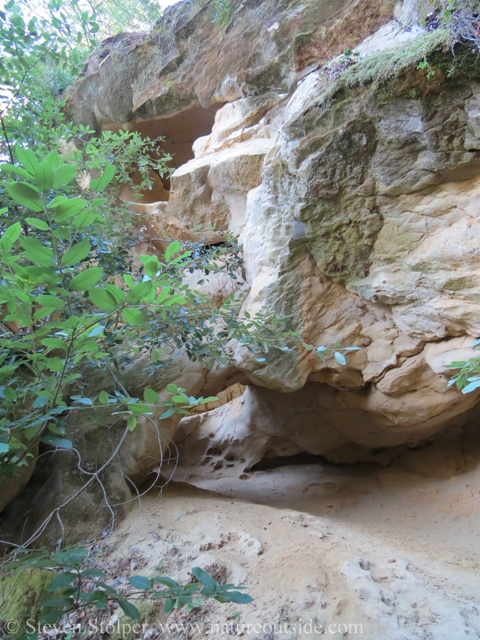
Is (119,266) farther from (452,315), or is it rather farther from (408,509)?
(408,509)

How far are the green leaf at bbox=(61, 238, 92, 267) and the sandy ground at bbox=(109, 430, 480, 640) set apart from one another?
7.25ft

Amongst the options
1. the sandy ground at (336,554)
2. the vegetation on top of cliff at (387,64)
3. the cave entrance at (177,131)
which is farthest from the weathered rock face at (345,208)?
the cave entrance at (177,131)

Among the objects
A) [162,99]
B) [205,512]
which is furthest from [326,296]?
[162,99]

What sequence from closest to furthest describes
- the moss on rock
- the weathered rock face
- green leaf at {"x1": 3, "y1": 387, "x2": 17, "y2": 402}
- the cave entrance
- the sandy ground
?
green leaf at {"x1": 3, "y1": 387, "x2": 17, "y2": 402}
the sandy ground
the moss on rock
the weathered rock face
the cave entrance

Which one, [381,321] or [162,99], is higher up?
[162,99]

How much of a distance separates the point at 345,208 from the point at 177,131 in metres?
5.88

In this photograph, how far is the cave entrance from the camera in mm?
7617

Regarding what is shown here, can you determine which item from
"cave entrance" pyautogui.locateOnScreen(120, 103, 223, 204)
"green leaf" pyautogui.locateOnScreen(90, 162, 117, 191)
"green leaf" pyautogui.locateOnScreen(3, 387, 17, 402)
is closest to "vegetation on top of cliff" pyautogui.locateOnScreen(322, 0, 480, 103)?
"green leaf" pyautogui.locateOnScreen(90, 162, 117, 191)

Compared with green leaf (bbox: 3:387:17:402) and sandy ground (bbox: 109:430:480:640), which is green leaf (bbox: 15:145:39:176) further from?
sandy ground (bbox: 109:430:480:640)

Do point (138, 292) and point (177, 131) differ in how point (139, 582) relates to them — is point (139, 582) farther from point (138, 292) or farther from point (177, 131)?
point (177, 131)

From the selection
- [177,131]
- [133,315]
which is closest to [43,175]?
[133,315]

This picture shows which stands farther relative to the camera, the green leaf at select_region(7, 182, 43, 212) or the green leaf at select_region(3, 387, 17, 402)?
the green leaf at select_region(3, 387, 17, 402)

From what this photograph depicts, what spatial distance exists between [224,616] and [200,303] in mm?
2191

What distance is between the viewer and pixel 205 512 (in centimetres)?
339
